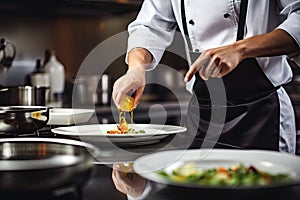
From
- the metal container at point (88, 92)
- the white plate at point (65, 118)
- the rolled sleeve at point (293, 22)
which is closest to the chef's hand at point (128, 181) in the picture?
the white plate at point (65, 118)

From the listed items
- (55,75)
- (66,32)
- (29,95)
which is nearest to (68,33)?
(66,32)

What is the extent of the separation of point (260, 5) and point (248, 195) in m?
1.05

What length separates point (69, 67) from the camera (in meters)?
3.71

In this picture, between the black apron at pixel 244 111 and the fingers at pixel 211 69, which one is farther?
the black apron at pixel 244 111

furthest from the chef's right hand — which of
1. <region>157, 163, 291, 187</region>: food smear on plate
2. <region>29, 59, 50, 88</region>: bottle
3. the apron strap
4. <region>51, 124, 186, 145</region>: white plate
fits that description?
<region>29, 59, 50, 88</region>: bottle

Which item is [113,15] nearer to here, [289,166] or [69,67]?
[69,67]

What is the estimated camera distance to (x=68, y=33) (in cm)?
371

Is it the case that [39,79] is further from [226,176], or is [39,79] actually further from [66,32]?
[226,176]

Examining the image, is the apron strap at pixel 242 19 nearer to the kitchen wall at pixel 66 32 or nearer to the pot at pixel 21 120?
the pot at pixel 21 120

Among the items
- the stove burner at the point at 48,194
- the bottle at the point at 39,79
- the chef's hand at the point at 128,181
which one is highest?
the stove burner at the point at 48,194

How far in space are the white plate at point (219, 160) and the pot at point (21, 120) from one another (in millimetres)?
502

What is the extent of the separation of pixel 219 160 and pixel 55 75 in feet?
8.83

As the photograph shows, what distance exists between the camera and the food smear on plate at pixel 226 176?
0.74m

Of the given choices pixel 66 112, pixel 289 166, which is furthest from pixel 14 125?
pixel 289 166
